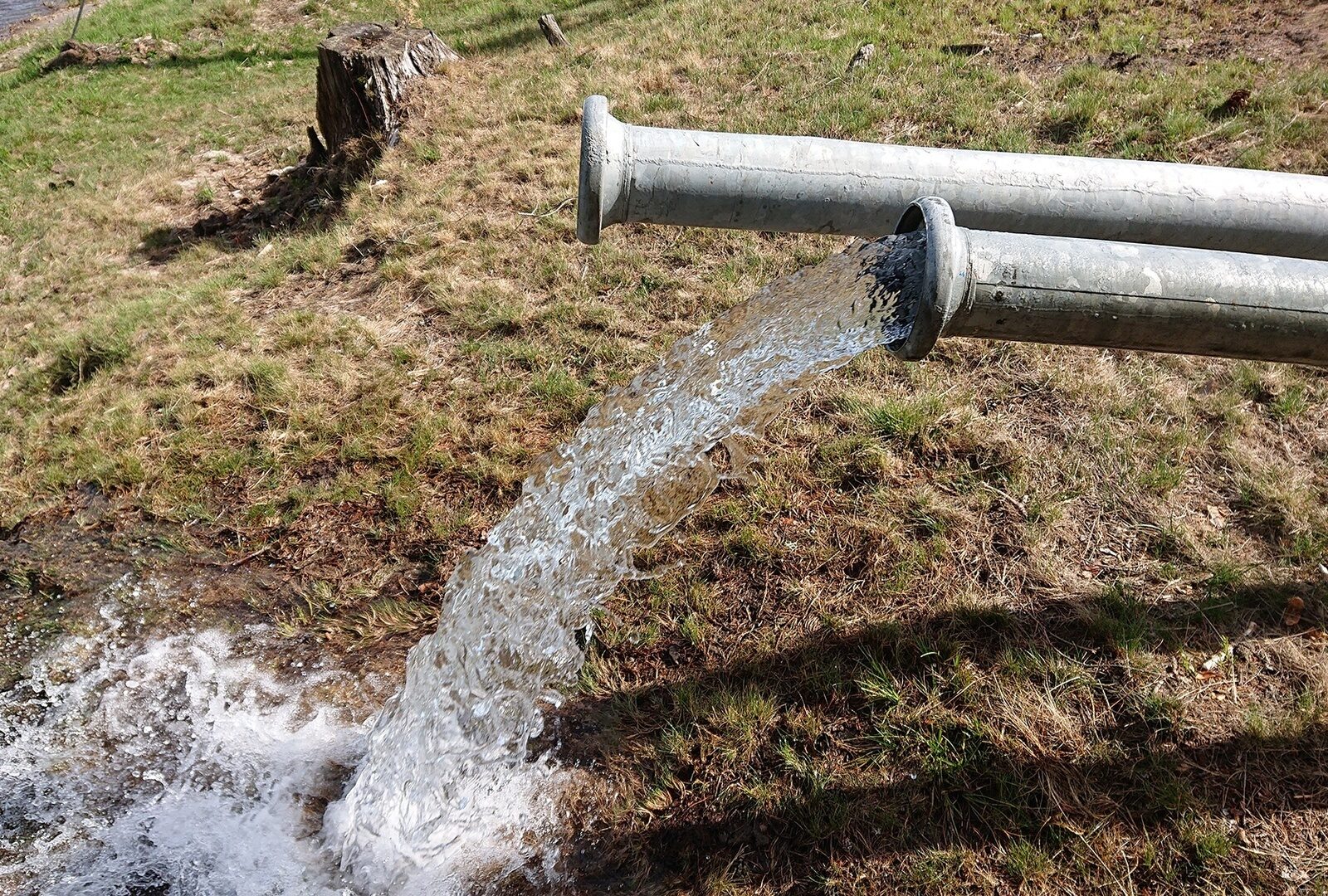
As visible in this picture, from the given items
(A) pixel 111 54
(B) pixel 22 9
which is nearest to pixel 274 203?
(A) pixel 111 54

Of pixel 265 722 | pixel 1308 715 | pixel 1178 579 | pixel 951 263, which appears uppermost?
pixel 951 263

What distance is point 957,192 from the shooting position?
70.4 inches

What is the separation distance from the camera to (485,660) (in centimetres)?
298

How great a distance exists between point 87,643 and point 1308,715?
4.53m

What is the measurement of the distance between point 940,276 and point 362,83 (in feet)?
21.3

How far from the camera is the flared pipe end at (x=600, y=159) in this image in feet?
5.48

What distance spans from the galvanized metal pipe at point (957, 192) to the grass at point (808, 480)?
4.96ft

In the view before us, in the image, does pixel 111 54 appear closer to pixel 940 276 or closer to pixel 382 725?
pixel 382 725

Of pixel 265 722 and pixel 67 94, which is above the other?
pixel 67 94

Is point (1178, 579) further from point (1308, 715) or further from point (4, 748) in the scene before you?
point (4, 748)

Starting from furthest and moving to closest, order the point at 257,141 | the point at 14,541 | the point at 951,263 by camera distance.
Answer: the point at 257,141, the point at 14,541, the point at 951,263

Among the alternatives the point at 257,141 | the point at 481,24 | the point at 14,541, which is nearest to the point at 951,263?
the point at 14,541

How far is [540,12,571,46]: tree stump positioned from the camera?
8.10 m

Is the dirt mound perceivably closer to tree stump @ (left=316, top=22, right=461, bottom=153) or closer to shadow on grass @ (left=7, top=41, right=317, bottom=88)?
shadow on grass @ (left=7, top=41, right=317, bottom=88)
